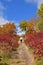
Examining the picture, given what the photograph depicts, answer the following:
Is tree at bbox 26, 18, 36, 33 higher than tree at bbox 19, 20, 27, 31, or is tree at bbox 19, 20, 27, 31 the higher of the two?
tree at bbox 19, 20, 27, 31

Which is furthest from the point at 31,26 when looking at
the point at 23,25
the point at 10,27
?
the point at 23,25

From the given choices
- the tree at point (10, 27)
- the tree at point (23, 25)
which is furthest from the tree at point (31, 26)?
the tree at point (23, 25)

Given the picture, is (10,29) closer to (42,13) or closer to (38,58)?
(42,13)

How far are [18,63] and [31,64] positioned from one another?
4.57ft

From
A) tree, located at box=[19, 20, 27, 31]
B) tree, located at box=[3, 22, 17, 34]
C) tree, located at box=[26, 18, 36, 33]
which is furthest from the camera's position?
tree, located at box=[19, 20, 27, 31]

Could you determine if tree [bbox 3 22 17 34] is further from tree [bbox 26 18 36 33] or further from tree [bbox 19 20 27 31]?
tree [bbox 19 20 27 31]

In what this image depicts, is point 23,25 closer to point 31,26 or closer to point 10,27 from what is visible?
point 31,26

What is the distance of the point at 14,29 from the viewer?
6912 cm

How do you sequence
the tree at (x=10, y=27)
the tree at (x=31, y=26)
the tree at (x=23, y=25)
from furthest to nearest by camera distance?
the tree at (x=23, y=25), the tree at (x=31, y=26), the tree at (x=10, y=27)

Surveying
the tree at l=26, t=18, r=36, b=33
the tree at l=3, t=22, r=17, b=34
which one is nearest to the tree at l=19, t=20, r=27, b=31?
the tree at l=26, t=18, r=36, b=33

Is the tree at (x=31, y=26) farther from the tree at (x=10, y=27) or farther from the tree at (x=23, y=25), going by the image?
the tree at (x=23, y=25)

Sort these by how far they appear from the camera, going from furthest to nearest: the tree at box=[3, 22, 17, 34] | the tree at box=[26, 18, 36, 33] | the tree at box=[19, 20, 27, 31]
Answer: the tree at box=[19, 20, 27, 31] < the tree at box=[26, 18, 36, 33] < the tree at box=[3, 22, 17, 34]

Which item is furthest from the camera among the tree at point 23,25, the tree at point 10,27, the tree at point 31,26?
the tree at point 23,25

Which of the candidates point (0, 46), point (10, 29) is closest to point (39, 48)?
point (0, 46)
